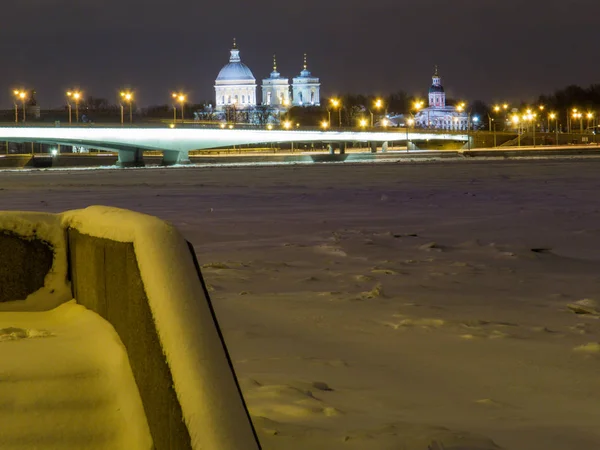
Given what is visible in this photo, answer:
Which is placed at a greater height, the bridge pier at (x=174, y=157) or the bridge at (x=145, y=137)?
the bridge at (x=145, y=137)

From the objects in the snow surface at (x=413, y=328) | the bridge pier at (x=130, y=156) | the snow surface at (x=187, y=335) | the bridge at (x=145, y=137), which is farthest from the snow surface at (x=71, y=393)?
the bridge pier at (x=130, y=156)

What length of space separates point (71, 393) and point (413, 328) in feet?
11.9

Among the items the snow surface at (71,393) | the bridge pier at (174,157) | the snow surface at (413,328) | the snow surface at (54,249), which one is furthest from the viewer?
the bridge pier at (174,157)

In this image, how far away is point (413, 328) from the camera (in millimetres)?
7707

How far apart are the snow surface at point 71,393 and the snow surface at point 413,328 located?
761 millimetres

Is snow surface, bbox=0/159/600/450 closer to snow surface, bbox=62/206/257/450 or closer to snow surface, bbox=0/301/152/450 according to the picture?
snow surface, bbox=0/301/152/450

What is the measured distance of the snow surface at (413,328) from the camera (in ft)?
17.3

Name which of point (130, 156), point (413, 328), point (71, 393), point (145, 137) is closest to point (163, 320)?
point (71, 393)

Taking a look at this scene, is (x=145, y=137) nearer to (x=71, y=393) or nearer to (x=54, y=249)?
(x=54, y=249)

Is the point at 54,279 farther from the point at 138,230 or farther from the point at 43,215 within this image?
the point at 138,230

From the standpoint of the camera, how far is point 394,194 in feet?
88.7

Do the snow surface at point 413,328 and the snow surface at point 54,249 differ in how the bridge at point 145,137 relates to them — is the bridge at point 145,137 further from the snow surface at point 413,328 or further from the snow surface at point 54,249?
the snow surface at point 54,249

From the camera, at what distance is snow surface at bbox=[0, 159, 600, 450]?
17.3ft

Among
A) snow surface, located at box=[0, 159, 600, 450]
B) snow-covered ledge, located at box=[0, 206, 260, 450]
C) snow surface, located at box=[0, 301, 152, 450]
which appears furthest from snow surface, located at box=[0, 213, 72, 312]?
snow surface, located at box=[0, 159, 600, 450]
